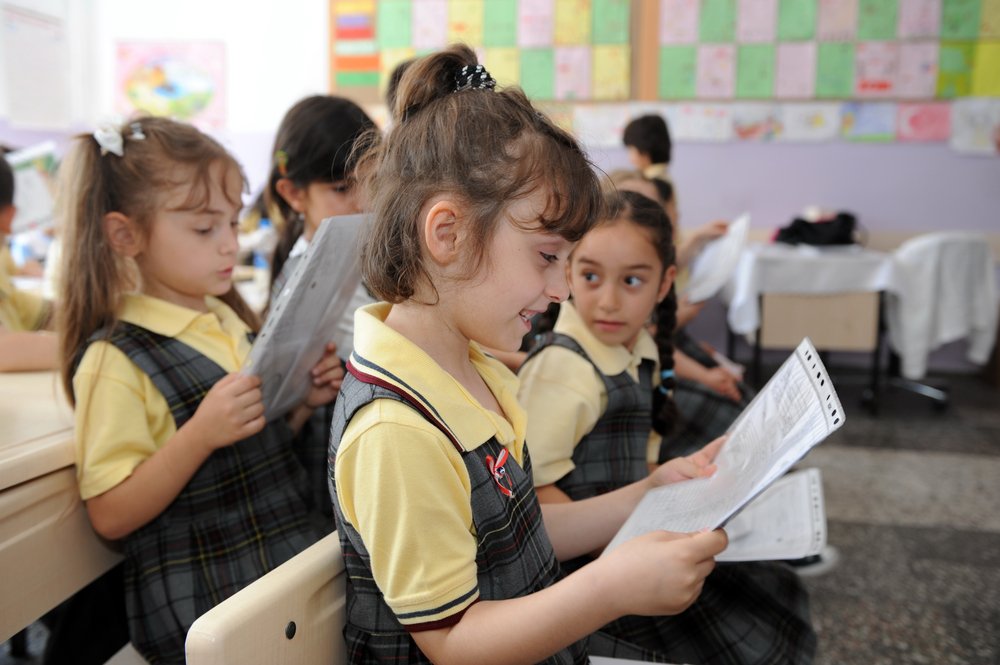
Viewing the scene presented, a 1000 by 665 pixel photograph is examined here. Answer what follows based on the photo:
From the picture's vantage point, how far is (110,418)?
915 millimetres

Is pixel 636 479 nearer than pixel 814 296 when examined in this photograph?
Yes

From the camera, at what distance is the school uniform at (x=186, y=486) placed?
36.3 inches

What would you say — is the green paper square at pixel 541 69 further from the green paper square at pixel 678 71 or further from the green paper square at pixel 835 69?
the green paper square at pixel 835 69

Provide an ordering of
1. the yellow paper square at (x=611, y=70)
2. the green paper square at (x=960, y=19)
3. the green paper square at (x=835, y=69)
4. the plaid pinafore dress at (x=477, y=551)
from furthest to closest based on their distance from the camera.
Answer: the yellow paper square at (x=611, y=70) < the green paper square at (x=835, y=69) < the green paper square at (x=960, y=19) < the plaid pinafore dress at (x=477, y=551)

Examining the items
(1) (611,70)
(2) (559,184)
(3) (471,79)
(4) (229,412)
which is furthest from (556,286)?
(1) (611,70)

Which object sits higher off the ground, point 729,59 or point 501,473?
point 729,59

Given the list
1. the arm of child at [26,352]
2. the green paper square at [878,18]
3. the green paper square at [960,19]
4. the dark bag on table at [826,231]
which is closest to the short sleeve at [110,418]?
the arm of child at [26,352]

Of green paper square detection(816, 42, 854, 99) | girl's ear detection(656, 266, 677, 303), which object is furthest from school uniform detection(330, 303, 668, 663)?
green paper square detection(816, 42, 854, 99)

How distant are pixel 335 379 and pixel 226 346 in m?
0.16

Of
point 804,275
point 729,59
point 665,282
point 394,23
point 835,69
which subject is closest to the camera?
point 665,282

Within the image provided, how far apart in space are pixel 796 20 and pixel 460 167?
153 inches

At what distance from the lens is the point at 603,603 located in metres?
0.64

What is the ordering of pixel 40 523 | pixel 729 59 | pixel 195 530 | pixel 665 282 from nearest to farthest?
pixel 40 523, pixel 195 530, pixel 665 282, pixel 729 59

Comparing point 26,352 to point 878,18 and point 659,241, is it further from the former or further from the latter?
point 878,18
